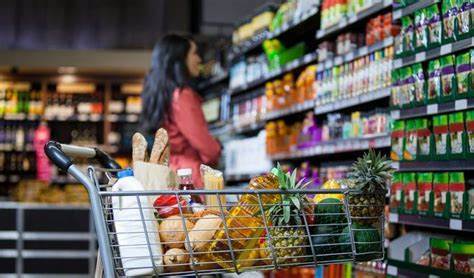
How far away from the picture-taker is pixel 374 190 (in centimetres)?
232

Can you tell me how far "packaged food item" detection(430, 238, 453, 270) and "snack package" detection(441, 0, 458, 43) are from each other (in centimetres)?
89

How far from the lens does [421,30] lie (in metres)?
3.88

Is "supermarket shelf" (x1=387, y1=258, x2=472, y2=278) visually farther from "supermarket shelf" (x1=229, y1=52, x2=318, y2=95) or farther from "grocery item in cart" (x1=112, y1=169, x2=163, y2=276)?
"supermarket shelf" (x1=229, y1=52, x2=318, y2=95)


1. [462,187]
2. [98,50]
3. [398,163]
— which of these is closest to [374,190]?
[462,187]

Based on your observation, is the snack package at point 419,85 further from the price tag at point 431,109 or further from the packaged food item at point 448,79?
the packaged food item at point 448,79

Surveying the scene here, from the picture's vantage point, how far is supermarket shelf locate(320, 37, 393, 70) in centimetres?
444

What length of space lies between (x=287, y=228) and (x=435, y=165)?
173 centimetres

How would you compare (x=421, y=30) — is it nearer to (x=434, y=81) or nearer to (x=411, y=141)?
(x=434, y=81)

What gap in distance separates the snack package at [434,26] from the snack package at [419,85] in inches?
6.2

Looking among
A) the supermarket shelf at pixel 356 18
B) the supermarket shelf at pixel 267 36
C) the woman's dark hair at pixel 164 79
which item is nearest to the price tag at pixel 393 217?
the supermarket shelf at pixel 356 18

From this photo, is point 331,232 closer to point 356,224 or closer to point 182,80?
point 356,224

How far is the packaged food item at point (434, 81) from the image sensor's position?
148 inches

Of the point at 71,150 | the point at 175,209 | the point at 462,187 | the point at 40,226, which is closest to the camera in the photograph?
the point at 175,209

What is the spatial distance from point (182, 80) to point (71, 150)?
7.02ft
